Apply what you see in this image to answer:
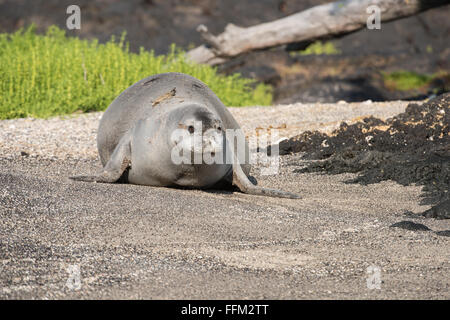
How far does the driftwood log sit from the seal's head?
22.5 feet

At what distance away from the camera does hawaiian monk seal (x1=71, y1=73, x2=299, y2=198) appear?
15.5 ft

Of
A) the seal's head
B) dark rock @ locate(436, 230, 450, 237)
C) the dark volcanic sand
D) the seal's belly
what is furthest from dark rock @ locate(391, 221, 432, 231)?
the seal's belly

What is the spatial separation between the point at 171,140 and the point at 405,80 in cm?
991

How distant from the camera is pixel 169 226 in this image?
4.10 metres

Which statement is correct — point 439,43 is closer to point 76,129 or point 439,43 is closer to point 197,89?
point 76,129

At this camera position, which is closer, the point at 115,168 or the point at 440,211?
the point at 440,211

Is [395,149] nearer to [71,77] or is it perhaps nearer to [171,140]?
[171,140]

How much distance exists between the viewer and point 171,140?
484cm

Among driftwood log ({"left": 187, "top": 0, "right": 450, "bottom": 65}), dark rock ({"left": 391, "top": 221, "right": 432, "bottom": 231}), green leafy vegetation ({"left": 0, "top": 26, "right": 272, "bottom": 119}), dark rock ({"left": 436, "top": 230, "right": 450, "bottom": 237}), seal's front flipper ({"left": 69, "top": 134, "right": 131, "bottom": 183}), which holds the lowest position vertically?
dark rock ({"left": 436, "top": 230, "right": 450, "bottom": 237})

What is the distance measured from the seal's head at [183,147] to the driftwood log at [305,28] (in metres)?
6.86

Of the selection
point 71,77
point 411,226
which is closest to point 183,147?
point 411,226

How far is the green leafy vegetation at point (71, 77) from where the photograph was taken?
9891 mm

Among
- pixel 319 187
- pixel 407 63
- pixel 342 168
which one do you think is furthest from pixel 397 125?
pixel 407 63

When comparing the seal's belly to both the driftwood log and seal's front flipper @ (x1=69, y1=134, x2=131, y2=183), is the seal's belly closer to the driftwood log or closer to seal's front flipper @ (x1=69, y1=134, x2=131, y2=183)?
seal's front flipper @ (x1=69, y1=134, x2=131, y2=183)
